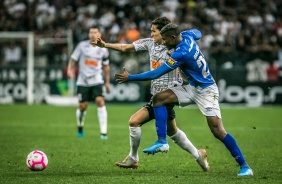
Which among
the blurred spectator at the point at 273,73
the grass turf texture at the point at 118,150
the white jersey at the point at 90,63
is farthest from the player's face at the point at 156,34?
the blurred spectator at the point at 273,73

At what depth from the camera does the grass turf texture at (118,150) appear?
29.5 feet

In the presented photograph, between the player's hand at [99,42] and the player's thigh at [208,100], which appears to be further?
the player's hand at [99,42]

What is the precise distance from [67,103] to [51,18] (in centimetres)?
436

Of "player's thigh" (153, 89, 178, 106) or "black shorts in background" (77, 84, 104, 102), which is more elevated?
"player's thigh" (153, 89, 178, 106)

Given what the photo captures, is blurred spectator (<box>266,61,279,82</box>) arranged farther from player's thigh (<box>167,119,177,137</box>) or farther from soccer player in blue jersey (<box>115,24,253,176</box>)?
soccer player in blue jersey (<box>115,24,253,176</box>)

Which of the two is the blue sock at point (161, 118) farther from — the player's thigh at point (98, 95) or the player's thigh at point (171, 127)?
the player's thigh at point (98, 95)

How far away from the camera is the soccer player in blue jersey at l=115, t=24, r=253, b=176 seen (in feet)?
28.8

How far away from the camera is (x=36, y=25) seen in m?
29.0

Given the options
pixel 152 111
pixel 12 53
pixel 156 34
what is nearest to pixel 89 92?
pixel 152 111

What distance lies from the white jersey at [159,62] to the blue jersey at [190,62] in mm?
613

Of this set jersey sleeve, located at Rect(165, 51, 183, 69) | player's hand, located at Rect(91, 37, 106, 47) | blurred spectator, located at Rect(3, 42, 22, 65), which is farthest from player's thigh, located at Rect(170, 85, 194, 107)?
blurred spectator, located at Rect(3, 42, 22, 65)

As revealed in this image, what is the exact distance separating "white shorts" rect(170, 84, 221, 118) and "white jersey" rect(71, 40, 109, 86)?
6383 millimetres

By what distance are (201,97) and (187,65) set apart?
0.50 metres

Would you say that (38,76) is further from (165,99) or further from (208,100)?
(208,100)
